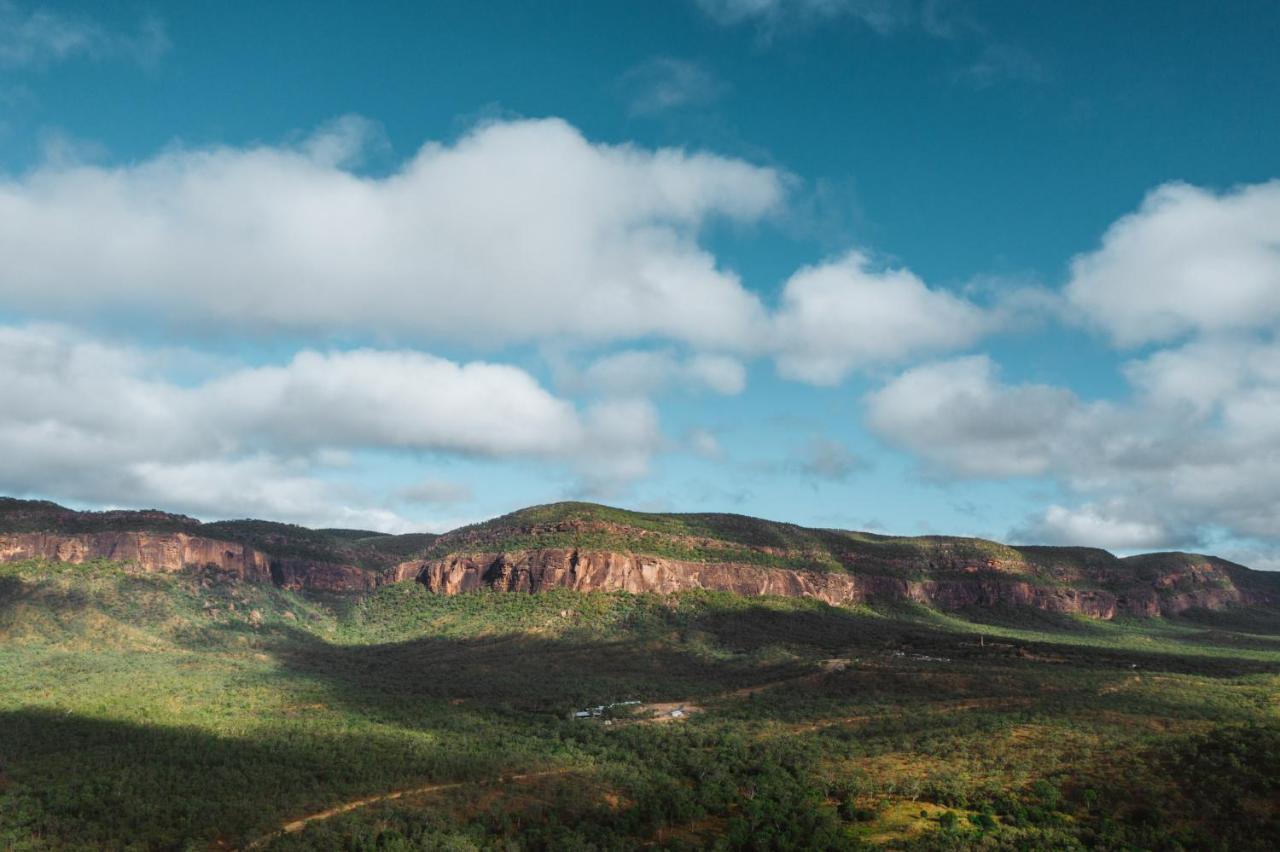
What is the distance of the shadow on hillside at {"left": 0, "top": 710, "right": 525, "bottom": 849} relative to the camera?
206ft

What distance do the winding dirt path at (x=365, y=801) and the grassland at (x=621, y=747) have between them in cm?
48

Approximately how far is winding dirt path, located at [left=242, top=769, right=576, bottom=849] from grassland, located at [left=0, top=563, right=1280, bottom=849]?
484 mm

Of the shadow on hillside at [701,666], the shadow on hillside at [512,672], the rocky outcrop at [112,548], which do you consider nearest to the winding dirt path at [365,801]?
the shadow on hillside at [701,666]

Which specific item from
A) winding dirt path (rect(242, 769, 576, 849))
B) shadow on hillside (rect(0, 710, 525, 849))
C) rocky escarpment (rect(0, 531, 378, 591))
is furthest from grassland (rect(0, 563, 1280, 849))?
rocky escarpment (rect(0, 531, 378, 591))

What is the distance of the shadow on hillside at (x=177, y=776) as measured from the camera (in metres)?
62.7

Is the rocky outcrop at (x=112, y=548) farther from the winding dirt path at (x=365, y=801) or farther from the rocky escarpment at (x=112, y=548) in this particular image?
the winding dirt path at (x=365, y=801)

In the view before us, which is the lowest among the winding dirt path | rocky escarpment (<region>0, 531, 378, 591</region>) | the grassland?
the winding dirt path

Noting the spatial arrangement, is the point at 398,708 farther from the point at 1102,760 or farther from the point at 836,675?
the point at 1102,760

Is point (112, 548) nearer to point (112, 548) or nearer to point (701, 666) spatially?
point (112, 548)

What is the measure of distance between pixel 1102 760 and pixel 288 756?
7667cm

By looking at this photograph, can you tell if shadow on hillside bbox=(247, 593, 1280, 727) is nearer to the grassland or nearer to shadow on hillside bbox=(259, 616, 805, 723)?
shadow on hillside bbox=(259, 616, 805, 723)

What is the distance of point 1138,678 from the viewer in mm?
117812

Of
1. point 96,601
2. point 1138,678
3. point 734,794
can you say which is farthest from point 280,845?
point 96,601

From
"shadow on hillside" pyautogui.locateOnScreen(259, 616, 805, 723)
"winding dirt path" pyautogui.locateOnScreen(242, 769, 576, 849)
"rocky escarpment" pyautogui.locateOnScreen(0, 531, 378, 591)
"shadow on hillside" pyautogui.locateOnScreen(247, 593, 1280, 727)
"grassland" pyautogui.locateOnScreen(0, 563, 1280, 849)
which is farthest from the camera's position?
"rocky escarpment" pyautogui.locateOnScreen(0, 531, 378, 591)
